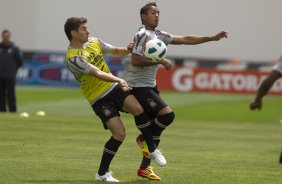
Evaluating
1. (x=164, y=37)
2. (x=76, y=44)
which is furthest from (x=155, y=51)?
(x=76, y=44)

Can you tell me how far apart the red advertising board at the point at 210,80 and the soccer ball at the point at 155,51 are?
25769 mm

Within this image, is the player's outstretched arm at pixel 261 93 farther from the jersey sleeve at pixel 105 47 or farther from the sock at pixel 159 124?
the jersey sleeve at pixel 105 47

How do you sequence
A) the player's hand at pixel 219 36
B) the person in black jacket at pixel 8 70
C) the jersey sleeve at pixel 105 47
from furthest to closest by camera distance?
the person in black jacket at pixel 8 70
the player's hand at pixel 219 36
the jersey sleeve at pixel 105 47

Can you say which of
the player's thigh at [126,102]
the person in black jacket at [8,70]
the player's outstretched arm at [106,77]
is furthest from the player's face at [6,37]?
the player's outstretched arm at [106,77]

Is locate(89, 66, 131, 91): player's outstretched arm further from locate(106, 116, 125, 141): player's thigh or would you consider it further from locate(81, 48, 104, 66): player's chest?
locate(106, 116, 125, 141): player's thigh

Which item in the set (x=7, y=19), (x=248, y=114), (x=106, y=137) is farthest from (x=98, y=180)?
(x=7, y=19)

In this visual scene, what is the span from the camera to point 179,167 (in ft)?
45.1

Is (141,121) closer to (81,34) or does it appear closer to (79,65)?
(79,65)

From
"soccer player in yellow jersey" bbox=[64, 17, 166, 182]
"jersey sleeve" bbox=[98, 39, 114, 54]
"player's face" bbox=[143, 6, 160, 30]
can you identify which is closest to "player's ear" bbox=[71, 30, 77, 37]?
"soccer player in yellow jersey" bbox=[64, 17, 166, 182]

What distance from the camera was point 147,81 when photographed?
12.3 metres

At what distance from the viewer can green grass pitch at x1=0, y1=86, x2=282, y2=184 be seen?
487 inches

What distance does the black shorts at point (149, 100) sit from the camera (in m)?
12.1

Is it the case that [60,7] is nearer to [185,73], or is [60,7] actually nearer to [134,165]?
[185,73]

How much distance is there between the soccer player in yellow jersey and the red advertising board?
84.5ft
